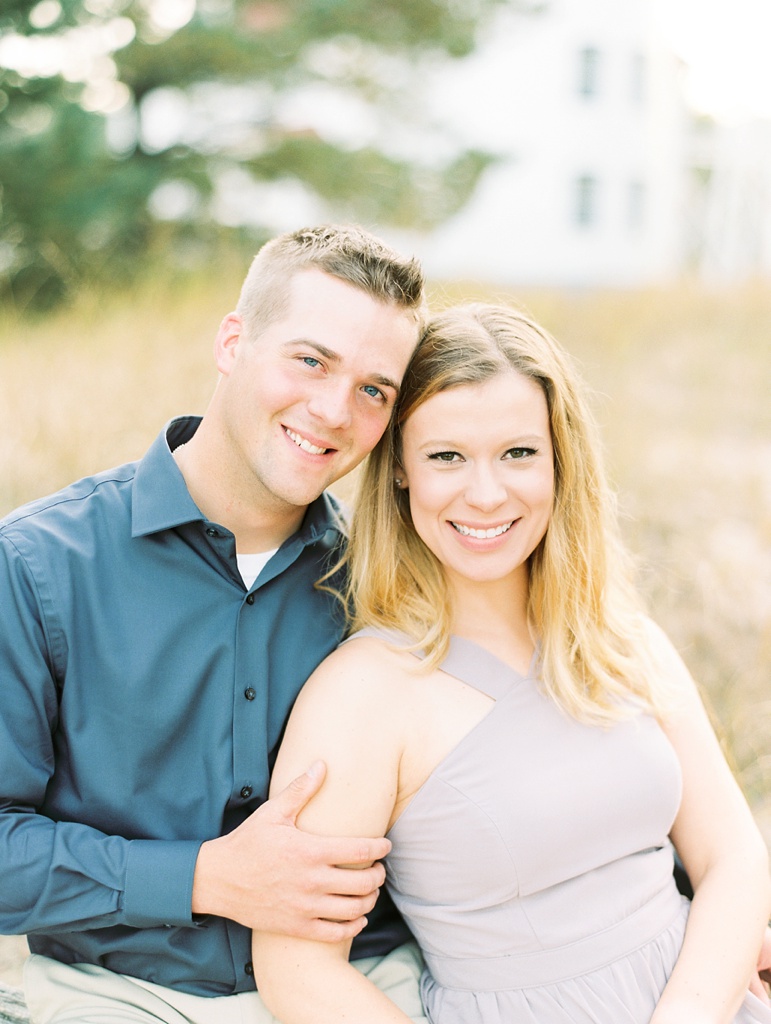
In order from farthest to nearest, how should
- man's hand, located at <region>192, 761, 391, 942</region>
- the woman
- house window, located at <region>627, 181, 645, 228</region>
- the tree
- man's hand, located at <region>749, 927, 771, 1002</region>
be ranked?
house window, located at <region>627, 181, 645, 228</region>
the tree
man's hand, located at <region>749, 927, 771, 1002</region>
the woman
man's hand, located at <region>192, 761, 391, 942</region>

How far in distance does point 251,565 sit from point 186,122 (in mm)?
8283

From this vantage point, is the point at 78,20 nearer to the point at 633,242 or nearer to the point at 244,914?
the point at 244,914

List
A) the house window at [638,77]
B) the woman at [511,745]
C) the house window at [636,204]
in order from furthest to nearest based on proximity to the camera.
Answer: the house window at [636,204] < the house window at [638,77] < the woman at [511,745]

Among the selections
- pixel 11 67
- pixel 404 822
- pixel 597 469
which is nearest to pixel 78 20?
pixel 11 67

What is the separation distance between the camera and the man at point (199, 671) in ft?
5.63

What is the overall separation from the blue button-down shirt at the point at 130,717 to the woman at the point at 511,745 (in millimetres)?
127

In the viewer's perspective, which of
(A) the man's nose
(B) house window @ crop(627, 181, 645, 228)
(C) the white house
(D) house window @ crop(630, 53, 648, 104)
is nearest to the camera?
(A) the man's nose

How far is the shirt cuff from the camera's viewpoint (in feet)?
5.64

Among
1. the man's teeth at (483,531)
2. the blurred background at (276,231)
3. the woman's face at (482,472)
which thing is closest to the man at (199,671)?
the woman's face at (482,472)

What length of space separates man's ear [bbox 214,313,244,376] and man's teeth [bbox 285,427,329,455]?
23 centimetres

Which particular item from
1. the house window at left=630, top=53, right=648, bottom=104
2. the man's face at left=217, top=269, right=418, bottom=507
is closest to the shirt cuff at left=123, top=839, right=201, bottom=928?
the man's face at left=217, top=269, right=418, bottom=507

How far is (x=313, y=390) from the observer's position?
1.96 meters

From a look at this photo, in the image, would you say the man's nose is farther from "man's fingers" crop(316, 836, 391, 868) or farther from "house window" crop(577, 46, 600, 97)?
"house window" crop(577, 46, 600, 97)

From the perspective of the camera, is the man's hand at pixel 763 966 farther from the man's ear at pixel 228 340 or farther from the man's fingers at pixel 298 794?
the man's ear at pixel 228 340
